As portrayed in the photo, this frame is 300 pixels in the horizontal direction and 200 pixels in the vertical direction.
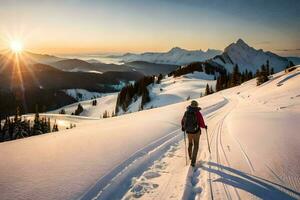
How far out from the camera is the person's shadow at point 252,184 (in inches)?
243

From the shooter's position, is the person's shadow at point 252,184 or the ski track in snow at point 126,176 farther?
the ski track in snow at point 126,176

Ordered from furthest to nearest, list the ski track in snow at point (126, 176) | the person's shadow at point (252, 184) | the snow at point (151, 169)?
the ski track in snow at point (126, 176) → the snow at point (151, 169) → the person's shadow at point (252, 184)

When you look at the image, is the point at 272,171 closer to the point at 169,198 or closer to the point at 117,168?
the point at 169,198

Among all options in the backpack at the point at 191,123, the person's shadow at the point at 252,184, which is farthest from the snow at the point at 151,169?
the backpack at the point at 191,123

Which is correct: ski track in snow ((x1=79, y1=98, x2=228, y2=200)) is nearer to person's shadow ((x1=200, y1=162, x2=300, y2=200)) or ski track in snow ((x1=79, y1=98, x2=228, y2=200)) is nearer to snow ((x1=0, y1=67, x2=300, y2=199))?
snow ((x1=0, y1=67, x2=300, y2=199))

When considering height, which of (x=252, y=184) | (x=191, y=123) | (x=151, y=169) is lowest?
(x=151, y=169)

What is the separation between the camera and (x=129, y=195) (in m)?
6.71

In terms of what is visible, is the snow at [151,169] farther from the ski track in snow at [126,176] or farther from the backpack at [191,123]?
the backpack at [191,123]

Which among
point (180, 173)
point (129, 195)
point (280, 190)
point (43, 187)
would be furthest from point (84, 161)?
point (280, 190)

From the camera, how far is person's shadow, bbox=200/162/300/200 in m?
6.18

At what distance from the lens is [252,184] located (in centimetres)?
691

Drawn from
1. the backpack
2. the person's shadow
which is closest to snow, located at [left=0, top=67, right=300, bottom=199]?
the person's shadow

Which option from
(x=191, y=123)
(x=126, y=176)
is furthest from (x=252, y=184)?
(x=126, y=176)

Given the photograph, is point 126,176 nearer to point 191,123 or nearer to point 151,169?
point 151,169
